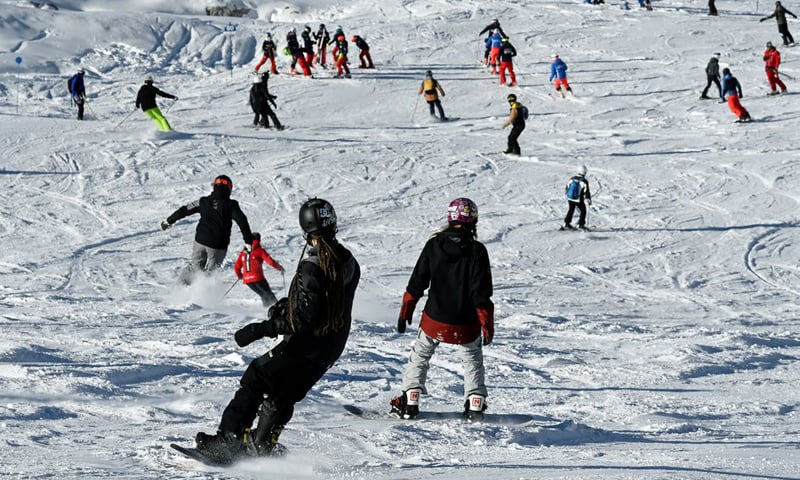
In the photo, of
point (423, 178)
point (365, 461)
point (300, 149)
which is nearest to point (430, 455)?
point (365, 461)

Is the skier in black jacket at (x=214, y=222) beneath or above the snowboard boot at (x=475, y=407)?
above

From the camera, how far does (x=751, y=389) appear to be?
7.54 metres

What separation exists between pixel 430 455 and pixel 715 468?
1.54 meters

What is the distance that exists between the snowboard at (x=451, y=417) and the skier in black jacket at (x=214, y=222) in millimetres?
4280

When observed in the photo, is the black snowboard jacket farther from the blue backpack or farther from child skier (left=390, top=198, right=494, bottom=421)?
the blue backpack

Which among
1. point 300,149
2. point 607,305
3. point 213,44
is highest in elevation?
point 213,44

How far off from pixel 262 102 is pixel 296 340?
58.4 ft

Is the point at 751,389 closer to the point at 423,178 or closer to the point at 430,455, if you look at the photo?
the point at 430,455

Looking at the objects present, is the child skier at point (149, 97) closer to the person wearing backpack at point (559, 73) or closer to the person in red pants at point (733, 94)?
the person wearing backpack at point (559, 73)

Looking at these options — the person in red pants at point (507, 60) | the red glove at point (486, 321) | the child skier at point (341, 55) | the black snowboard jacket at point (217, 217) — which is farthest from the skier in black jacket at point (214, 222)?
the child skier at point (341, 55)

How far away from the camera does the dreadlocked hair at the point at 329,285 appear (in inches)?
192

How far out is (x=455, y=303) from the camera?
6195 mm

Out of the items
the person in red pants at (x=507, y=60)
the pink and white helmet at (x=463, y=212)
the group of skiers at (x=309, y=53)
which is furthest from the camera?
the group of skiers at (x=309, y=53)

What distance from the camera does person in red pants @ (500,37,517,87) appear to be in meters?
25.9
